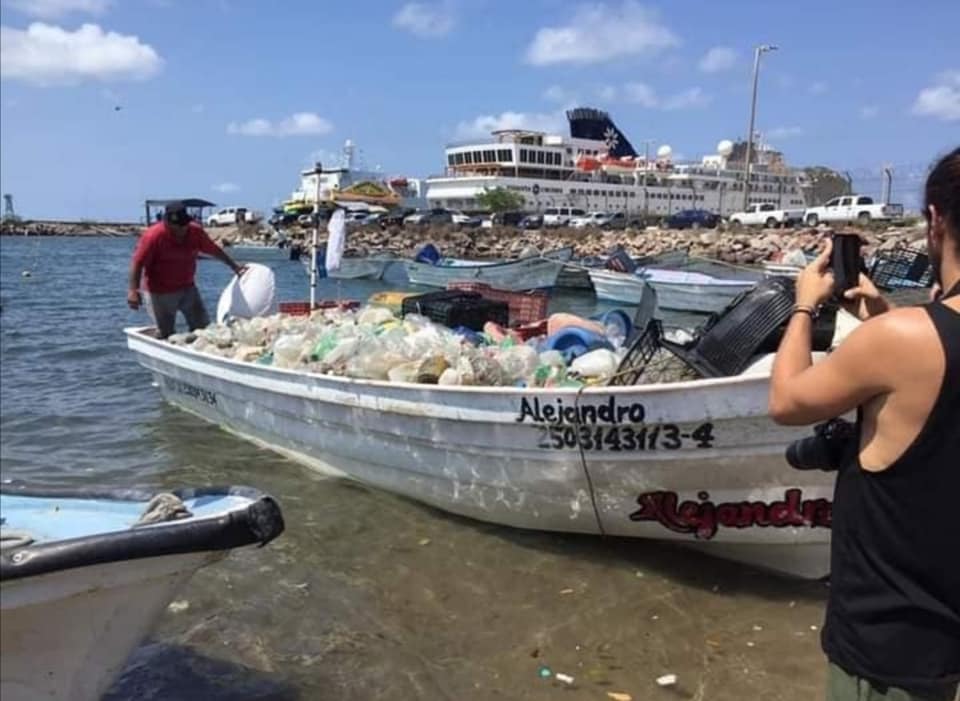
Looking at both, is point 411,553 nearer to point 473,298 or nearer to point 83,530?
point 83,530

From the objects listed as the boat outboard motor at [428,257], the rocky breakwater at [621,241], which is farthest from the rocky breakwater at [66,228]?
the boat outboard motor at [428,257]

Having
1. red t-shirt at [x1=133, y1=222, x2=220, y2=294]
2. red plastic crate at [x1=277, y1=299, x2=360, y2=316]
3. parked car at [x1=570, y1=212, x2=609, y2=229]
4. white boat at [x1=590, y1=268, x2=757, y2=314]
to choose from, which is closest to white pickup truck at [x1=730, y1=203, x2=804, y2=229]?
parked car at [x1=570, y1=212, x2=609, y2=229]

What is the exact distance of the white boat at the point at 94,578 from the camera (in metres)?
2.90

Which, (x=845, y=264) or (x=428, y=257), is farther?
(x=428, y=257)

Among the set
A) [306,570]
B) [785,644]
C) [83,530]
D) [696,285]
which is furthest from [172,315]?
[696,285]

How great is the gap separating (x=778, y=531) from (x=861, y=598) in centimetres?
328

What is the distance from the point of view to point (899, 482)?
71.4 inches

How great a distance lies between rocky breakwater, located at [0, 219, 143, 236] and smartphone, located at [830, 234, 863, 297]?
118 m

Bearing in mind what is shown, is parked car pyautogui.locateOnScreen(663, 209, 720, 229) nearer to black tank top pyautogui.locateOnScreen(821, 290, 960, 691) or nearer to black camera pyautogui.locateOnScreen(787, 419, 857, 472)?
black camera pyautogui.locateOnScreen(787, 419, 857, 472)

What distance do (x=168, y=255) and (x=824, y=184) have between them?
11030cm

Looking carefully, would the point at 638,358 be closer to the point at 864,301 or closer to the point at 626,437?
the point at 626,437

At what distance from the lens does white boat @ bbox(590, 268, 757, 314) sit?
822 inches

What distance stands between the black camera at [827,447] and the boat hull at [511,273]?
24415 millimetres

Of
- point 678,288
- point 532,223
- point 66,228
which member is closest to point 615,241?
point 532,223
